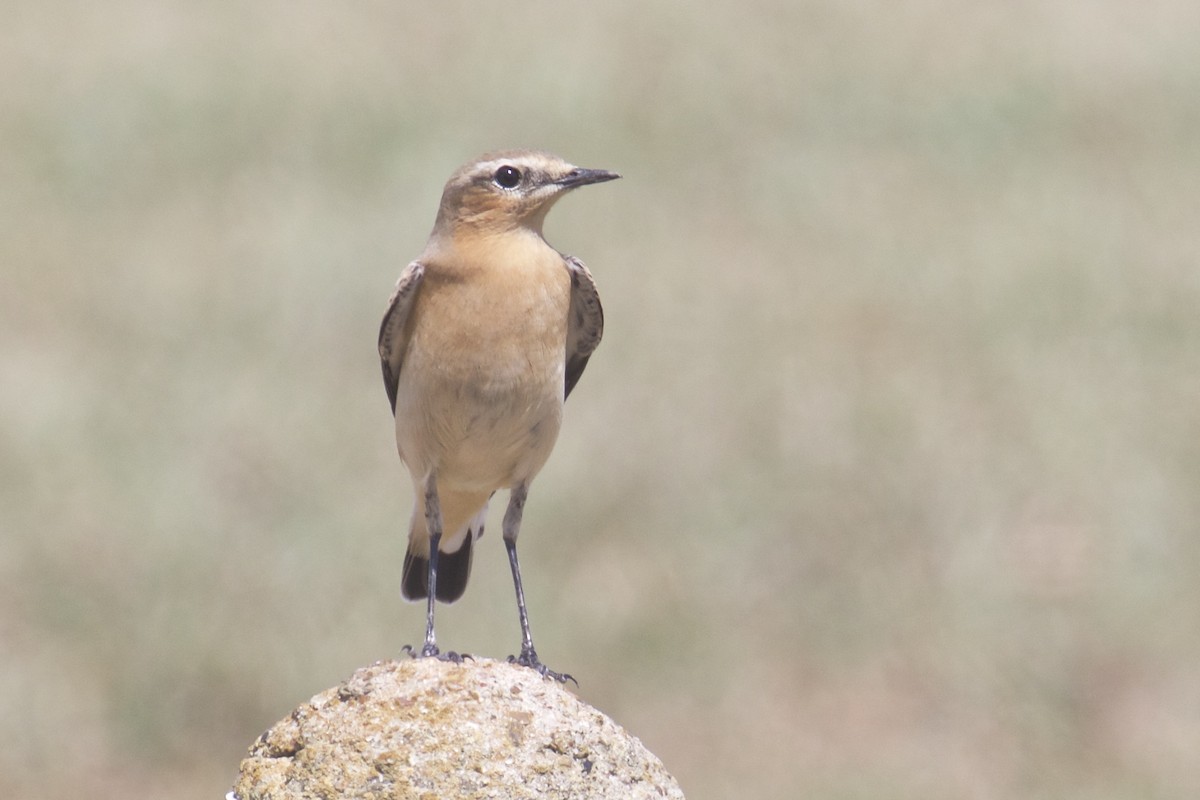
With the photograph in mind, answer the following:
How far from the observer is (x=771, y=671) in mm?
13578

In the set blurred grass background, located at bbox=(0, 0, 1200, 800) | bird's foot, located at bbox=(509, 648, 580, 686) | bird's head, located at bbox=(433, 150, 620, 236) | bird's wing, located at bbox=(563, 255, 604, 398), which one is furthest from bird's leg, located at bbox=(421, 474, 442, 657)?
blurred grass background, located at bbox=(0, 0, 1200, 800)

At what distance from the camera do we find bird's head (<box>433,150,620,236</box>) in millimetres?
7750

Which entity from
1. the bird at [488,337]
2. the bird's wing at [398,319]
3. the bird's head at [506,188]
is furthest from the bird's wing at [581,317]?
the bird's wing at [398,319]

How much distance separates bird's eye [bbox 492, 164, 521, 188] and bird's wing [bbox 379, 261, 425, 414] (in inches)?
19.1

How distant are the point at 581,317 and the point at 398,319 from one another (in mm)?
797

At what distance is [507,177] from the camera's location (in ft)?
25.5

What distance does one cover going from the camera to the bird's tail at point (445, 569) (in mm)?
8766

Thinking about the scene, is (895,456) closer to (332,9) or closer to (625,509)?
(625,509)

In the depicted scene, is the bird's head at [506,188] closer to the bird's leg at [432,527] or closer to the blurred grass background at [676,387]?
the bird's leg at [432,527]

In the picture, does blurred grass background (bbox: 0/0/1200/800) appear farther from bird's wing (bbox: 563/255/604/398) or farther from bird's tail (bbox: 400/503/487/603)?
bird's wing (bbox: 563/255/604/398)

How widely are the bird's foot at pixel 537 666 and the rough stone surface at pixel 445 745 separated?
1.28 feet

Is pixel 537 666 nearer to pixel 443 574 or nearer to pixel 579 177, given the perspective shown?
pixel 443 574

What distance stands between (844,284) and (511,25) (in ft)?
25.9

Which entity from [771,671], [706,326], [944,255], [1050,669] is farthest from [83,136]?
[1050,669]
